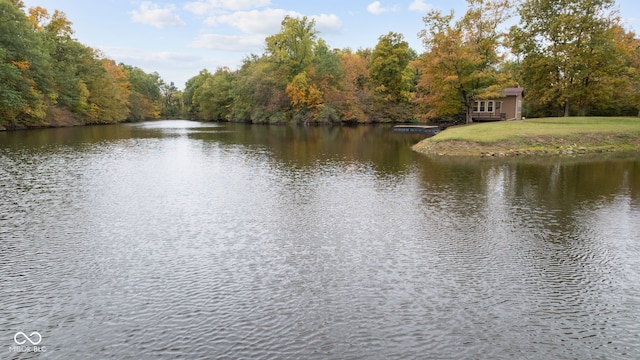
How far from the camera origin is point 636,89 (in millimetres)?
53031

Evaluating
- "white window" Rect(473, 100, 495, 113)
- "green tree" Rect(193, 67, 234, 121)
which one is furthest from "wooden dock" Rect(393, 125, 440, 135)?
"green tree" Rect(193, 67, 234, 121)

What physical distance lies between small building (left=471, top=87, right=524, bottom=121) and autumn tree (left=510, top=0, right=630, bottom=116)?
12.1 feet

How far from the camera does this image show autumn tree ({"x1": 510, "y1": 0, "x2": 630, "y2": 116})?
4875 cm

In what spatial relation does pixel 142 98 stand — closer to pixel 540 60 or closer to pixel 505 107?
pixel 505 107

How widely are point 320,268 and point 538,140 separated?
32.2 m

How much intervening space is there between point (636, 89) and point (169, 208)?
59.2 metres

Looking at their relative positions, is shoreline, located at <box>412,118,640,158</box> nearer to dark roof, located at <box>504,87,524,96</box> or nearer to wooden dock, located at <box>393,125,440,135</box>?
wooden dock, located at <box>393,125,440,135</box>

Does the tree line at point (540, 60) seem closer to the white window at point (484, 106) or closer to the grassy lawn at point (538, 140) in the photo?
the white window at point (484, 106)

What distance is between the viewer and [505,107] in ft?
198

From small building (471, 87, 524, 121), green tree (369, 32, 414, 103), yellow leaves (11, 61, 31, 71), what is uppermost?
green tree (369, 32, 414, 103)

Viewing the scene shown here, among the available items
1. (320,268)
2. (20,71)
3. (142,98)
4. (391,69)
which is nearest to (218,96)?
(142,98)

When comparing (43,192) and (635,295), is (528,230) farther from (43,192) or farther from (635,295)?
(43,192)

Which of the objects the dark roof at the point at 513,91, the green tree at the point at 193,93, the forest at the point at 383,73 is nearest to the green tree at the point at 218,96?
the forest at the point at 383,73

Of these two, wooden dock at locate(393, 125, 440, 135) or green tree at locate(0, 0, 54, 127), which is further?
wooden dock at locate(393, 125, 440, 135)
